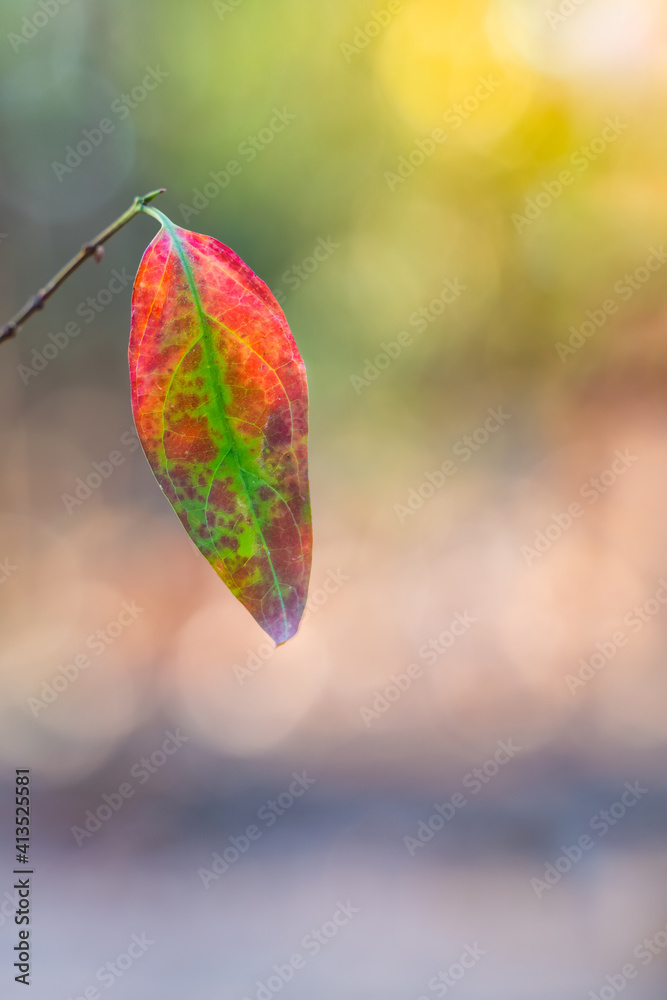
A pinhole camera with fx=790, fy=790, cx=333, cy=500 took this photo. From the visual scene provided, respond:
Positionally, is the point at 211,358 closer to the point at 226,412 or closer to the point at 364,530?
the point at 226,412

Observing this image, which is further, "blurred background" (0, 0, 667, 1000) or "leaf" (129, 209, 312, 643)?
"blurred background" (0, 0, 667, 1000)

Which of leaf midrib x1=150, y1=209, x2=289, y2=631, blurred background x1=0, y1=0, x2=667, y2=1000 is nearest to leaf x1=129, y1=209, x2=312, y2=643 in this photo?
leaf midrib x1=150, y1=209, x2=289, y2=631

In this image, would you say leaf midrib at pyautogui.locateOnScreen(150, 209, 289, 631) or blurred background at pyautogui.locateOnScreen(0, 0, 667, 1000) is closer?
leaf midrib at pyautogui.locateOnScreen(150, 209, 289, 631)

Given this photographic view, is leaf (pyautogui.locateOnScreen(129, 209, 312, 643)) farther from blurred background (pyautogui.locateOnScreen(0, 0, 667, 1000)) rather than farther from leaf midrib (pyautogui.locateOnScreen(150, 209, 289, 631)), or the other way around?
blurred background (pyautogui.locateOnScreen(0, 0, 667, 1000))

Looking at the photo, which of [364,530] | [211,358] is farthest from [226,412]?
[364,530]

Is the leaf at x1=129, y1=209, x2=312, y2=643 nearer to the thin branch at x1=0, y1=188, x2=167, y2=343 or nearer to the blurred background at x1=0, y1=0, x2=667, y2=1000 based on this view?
the thin branch at x1=0, y1=188, x2=167, y2=343

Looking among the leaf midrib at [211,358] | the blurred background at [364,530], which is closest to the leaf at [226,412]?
the leaf midrib at [211,358]
